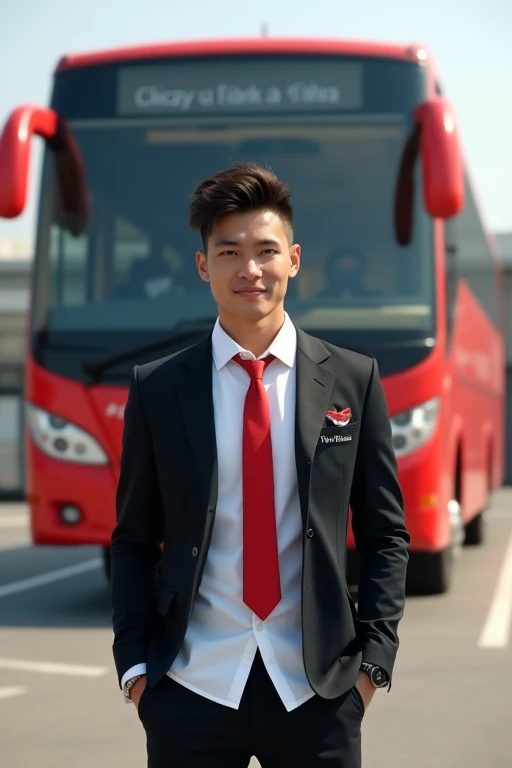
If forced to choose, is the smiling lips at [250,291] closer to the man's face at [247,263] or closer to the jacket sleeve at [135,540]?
the man's face at [247,263]

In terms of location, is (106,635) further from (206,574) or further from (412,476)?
(206,574)

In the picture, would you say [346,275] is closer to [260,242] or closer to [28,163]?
[28,163]

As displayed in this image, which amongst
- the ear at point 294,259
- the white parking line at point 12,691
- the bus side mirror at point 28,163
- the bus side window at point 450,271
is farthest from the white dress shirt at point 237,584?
the bus side window at point 450,271

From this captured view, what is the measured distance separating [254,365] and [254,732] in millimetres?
737

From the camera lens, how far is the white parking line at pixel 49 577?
10.8 m

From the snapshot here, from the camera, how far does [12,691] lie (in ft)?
20.8

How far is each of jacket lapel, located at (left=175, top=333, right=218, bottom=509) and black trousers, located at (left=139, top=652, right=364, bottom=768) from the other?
0.37 metres

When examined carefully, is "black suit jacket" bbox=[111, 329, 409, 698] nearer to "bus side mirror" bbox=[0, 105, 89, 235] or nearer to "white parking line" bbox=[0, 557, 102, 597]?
"bus side mirror" bbox=[0, 105, 89, 235]

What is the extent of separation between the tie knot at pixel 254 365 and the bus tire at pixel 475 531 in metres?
11.8

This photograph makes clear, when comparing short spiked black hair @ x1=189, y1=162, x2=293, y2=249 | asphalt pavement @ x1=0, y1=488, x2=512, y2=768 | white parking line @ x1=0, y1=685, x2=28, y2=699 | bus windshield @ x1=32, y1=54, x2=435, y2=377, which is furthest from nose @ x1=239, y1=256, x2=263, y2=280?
bus windshield @ x1=32, y1=54, x2=435, y2=377

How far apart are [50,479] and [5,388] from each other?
15717 mm

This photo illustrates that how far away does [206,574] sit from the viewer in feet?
8.80

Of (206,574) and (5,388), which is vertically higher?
(206,574)

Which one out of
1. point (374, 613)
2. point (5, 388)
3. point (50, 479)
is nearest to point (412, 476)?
point (50, 479)
